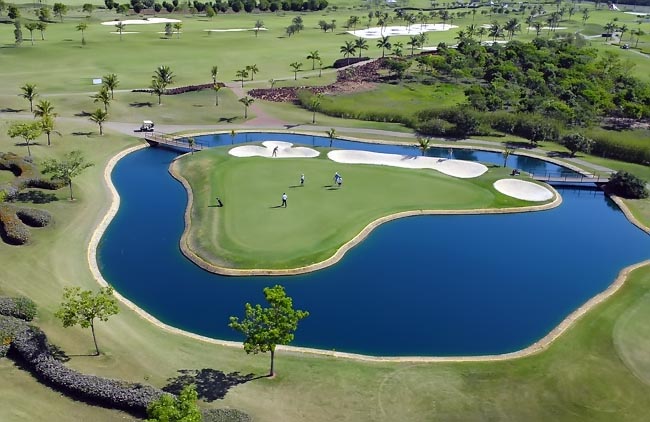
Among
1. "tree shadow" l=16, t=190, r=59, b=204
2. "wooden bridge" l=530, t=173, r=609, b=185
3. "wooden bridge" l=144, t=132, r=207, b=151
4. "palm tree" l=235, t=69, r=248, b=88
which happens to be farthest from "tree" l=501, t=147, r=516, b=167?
"tree shadow" l=16, t=190, r=59, b=204

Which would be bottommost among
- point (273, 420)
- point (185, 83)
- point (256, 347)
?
point (273, 420)

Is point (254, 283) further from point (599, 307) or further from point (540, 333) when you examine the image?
point (599, 307)

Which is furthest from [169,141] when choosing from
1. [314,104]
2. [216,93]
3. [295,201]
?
[295,201]

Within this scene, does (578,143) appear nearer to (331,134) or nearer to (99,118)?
(331,134)

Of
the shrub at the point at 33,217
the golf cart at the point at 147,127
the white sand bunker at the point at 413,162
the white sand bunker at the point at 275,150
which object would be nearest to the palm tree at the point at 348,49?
the golf cart at the point at 147,127

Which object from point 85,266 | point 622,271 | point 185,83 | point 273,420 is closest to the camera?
point 273,420

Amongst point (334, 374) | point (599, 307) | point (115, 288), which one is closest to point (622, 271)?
point (599, 307)

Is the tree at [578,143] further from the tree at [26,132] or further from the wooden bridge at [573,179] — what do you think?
the tree at [26,132]
